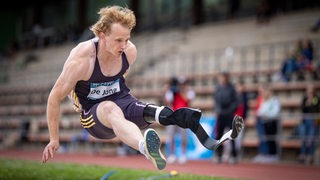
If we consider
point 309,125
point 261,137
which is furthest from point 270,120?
point 309,125

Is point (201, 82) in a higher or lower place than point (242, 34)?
lower

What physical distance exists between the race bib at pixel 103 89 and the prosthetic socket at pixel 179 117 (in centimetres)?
57

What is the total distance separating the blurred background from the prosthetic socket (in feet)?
21.8

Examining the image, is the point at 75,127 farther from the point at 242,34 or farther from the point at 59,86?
the point at 59,86

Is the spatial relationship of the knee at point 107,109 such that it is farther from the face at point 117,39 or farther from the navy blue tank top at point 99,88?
the face at point 117,39

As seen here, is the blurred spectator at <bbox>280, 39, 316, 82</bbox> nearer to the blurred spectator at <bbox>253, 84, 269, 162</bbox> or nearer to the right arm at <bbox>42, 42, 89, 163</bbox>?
the blurred spectator at <bbox>253, 84, 269, 162</bbox>

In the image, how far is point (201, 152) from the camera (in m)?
13.4

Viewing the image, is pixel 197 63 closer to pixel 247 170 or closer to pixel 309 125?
pixel 309 125

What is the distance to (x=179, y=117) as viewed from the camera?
564 cm

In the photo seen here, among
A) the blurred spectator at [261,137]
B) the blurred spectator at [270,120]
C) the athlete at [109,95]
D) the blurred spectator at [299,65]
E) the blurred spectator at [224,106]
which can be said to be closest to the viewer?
the athlete at [109,95]

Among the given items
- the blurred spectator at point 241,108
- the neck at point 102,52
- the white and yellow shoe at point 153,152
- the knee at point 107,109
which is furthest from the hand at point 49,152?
the blurred spectator at point 241,108

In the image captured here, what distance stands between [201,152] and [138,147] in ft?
26.7

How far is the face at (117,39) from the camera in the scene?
561 cm

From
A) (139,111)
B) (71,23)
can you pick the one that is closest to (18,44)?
(71,23)
